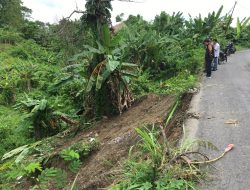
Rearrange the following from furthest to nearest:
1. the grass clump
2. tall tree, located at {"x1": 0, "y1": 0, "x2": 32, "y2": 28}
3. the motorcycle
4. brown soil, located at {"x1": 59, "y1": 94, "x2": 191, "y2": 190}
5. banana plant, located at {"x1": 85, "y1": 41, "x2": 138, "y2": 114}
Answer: tall tree, located at {"x1": 0, "y1": 0, "x2": 32, "y2": 28} → the motorcycle → banana plant, located at {"x1": 85, "y1": 41, "x2": 138, "y2": 114} → brown soil, located at {"x1": 59, "y1": 94, "x2": 191, "y2": 190} → the grass clump

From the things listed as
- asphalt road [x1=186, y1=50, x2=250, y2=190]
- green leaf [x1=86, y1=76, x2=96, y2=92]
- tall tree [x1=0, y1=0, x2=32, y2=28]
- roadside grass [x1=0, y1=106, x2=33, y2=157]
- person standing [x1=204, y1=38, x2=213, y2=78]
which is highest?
tall tree [x1=0, y1=0, x2=32, y2=28]

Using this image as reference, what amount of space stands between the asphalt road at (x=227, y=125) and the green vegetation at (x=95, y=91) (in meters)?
0.49

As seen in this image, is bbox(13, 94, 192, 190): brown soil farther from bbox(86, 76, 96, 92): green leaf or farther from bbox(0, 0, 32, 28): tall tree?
bbox(0, 0, 32, 28): tall tree

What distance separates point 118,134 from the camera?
924 cm

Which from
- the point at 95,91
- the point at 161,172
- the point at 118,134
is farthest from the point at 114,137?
the point at 161,172

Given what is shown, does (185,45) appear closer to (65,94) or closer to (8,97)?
(65,94)

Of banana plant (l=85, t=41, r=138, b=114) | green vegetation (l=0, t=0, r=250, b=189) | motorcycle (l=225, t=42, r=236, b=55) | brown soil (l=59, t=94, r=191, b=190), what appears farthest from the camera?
motorcycle (l=225, t=42, r=236, b=55)

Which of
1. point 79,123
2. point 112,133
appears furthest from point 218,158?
point 79,123

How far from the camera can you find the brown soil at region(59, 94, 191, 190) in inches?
273

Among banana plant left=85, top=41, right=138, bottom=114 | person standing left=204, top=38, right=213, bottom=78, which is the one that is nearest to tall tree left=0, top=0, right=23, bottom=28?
person standing left=204, top=38, right=213, bottom=78

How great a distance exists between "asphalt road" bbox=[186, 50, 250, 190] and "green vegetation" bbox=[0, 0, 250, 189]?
0.49 m

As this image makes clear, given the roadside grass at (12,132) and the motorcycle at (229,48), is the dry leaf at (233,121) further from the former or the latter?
the motorcycle at (229,48)

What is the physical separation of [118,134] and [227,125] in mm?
2779

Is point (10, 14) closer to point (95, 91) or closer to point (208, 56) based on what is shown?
point (208, 56)
